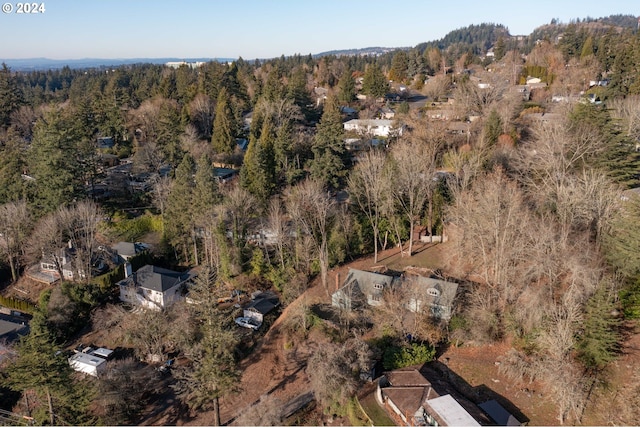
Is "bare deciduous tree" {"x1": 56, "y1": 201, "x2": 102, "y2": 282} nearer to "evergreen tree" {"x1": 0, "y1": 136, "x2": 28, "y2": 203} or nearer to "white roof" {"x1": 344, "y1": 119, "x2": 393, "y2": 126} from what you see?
"evergreen tree" {"x1": 0, "y1": 136, "x2": 28, "y2": 203}

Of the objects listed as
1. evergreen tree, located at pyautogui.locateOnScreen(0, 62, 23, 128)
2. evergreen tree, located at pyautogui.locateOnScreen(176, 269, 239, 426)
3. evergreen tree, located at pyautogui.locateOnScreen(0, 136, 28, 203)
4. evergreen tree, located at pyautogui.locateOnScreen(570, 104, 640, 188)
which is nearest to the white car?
evergreen tree, located at pyautogui.locateOnScreen(176, 269, 239, 426)

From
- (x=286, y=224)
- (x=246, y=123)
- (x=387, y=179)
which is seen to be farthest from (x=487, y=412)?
(x=246, y=123)

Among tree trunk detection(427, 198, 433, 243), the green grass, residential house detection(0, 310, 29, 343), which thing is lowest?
residential house detection(0, 310, 29, 343)

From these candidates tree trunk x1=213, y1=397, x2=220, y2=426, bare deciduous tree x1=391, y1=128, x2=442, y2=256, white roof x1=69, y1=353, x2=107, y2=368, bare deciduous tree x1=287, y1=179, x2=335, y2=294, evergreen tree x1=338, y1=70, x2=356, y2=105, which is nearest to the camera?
tree trunk x1=213, y1=397, x2=220, y2=426

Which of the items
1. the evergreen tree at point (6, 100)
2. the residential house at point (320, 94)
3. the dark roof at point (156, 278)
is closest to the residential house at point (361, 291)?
the dark roof at point (156, 278)

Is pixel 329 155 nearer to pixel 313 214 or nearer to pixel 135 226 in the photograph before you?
pixel 313 214

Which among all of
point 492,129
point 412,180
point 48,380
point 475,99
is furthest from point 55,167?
point 475,99

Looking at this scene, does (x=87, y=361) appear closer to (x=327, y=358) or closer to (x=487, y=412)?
(x=327, y=358)
